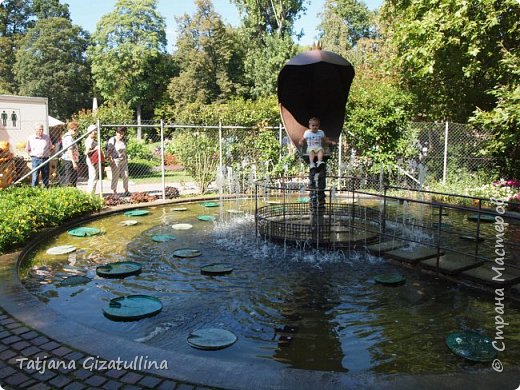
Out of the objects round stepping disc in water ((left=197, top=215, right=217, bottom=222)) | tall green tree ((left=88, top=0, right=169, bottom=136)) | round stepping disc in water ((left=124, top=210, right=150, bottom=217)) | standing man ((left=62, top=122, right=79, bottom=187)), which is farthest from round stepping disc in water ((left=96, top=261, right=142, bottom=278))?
tall green tree ((left=88, top=0, right=169, bottom=136))

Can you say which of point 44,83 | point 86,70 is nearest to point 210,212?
point 44,83

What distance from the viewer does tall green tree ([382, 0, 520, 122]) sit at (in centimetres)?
1269

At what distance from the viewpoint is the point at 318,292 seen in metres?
5.40

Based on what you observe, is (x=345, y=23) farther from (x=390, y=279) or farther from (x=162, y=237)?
(x=390, y=279)

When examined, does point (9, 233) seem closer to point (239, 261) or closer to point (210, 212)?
point (239, 261)

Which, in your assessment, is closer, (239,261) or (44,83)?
(239,261)

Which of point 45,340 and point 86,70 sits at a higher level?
point 86,70

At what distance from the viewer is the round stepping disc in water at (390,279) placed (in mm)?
5637

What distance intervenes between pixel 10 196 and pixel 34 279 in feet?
11.4

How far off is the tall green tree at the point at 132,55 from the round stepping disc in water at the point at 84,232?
151 ft

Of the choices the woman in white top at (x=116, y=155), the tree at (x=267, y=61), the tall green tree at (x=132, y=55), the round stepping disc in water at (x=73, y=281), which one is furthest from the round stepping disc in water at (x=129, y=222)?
the tall green tree at (x=132, y=55)

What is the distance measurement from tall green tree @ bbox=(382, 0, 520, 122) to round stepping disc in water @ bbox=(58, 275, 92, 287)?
12.1 meters

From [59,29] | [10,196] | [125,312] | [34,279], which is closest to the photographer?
[125,312]

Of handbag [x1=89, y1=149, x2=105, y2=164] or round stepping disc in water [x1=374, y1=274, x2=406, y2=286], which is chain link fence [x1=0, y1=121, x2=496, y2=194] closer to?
handbag [x1=89, y1=149, x2=105, y2=164]
